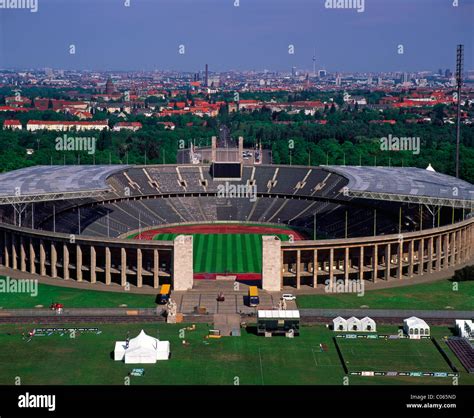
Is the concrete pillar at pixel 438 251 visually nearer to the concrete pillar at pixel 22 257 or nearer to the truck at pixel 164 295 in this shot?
the truck at pixel 164 295

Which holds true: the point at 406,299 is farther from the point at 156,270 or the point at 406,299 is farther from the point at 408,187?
the point at 408,187

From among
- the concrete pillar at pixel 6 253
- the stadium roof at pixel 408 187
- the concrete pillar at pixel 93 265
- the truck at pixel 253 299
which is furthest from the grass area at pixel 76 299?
the stadium roof at pixel 408 187

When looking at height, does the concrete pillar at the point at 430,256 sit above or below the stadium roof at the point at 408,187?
below

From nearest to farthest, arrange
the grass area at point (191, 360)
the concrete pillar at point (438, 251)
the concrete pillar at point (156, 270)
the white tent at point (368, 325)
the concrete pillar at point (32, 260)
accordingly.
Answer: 1. the grass area at point (191, 360)
2. the white tent at point (368, 325)
3. the concrete pillar at point (156, 270)
4. the concrete pillar at point (32, 260)
5. the concrete pillar at point (438, 251)

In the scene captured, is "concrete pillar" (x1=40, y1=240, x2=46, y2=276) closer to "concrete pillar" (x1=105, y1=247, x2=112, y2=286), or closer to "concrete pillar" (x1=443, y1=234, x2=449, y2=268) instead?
"concrete pillar" (x1=105, y1=247, x2=112, y2=286)

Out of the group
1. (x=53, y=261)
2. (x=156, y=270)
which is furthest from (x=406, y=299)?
(x=53, y=261)

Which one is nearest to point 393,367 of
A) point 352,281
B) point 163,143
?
point 352,281
